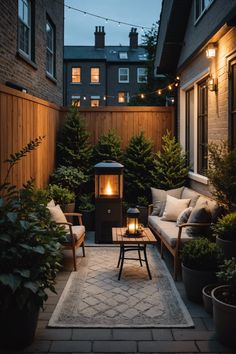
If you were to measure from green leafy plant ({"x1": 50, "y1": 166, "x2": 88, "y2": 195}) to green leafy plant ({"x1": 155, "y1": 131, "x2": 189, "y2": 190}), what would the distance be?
59.7 inches

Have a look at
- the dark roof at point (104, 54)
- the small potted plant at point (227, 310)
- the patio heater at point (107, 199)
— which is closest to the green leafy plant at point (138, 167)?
the patio heater at point (107, 199)

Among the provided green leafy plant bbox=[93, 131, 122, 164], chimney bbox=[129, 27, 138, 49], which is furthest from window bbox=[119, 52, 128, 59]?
green leafy plant bbox=[93, 131, 122, 164]

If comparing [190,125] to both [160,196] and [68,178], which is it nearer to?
[160,196]

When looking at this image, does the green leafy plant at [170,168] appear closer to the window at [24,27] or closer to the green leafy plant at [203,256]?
the window at [24,27]

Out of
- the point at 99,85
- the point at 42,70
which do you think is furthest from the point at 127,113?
the point at 99,85

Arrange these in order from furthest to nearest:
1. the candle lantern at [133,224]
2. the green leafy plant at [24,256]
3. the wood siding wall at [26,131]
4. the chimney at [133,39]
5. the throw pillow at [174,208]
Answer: the chimney at [133,39]
the throw pillow at [174,208]
the candle lantern at [133,224]
the wood siding wall at [26,131]
the green leafy plant at [24,256]

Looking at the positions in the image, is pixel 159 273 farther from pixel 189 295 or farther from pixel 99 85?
pixel 99 85

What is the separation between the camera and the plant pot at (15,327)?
3.69m

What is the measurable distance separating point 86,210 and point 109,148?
1383 millimetres

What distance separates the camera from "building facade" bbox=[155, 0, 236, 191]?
6160 mm

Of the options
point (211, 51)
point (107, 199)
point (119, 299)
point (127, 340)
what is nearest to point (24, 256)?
point (127, 340)

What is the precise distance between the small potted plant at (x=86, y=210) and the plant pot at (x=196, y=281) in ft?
13.6

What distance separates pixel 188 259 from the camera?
4898mm

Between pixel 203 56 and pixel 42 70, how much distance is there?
391cm
